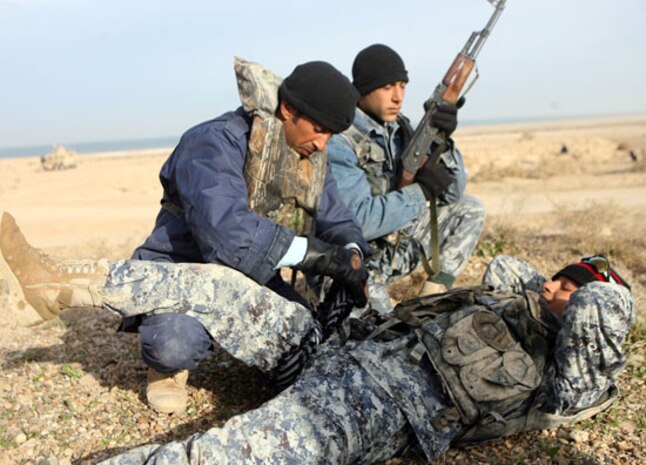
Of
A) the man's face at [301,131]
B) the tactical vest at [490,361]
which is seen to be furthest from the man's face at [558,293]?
the man's face at [301,131]

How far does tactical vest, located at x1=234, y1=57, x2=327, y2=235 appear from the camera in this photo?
328 cm

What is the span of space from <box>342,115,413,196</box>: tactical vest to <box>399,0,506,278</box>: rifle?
0.37 feet

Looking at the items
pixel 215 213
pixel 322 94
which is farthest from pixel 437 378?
pixel 322 94

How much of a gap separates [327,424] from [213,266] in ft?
2.92

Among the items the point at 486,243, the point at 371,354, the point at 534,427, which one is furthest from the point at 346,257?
the point at 486,243

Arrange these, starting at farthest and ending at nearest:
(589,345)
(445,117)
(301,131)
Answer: (445,117), (301,131), (589,345)

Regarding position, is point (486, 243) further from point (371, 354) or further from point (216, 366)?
point (371, 354)

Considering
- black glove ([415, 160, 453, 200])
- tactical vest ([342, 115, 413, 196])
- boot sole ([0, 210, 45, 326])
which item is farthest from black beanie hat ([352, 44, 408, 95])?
boot sole ([0, 210, 45, 326])

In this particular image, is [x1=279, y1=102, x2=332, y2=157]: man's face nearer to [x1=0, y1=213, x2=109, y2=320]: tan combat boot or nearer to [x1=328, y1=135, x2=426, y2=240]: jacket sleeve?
[x1=328, y1=135, x2=426, y2=240]: jacket sleeve

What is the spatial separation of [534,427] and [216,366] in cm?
168

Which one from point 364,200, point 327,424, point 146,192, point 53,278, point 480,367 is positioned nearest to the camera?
point 327,424

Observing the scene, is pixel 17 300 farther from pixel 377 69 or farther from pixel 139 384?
pixel 377 69

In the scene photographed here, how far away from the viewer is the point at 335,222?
3797mm

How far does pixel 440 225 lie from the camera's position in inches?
188
